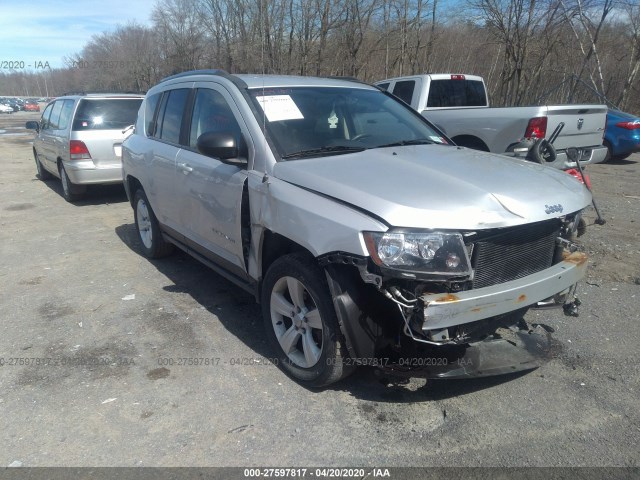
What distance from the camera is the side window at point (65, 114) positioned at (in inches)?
352

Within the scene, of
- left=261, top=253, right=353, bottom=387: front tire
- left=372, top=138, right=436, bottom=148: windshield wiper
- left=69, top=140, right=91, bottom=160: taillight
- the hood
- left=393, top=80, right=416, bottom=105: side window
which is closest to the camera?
the hood

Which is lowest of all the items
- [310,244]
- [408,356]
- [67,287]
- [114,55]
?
[67,287]

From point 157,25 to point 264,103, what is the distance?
21010mm

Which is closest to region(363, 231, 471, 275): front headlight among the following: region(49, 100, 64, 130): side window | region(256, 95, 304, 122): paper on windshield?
region(256, 95, 304, 122): paper on windshield

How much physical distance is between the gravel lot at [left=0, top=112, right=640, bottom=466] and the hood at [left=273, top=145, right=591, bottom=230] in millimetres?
1163

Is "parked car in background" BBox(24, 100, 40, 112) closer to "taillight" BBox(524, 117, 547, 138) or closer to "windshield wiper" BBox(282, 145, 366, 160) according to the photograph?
"taillight" BBox(524, 117, 547, 138)

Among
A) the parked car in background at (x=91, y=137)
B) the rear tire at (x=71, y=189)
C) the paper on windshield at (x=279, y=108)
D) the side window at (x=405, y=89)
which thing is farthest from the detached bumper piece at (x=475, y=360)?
the rear tire at (x=71, y=189)

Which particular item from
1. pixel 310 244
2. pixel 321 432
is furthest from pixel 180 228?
pixel 321 432

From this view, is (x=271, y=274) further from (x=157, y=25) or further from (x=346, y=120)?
(x=157, y=25)

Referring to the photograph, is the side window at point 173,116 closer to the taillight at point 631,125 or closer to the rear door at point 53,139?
the rear door at point 53,139

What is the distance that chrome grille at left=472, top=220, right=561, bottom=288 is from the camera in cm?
275

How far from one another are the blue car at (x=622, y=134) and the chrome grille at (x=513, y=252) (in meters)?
11.5

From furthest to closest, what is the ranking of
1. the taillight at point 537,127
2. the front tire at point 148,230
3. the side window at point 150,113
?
1. the taillight at point 537,127
2. the front tire at point 148,230
3. the side window at point 150,113

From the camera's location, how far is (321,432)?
2.91 metres
